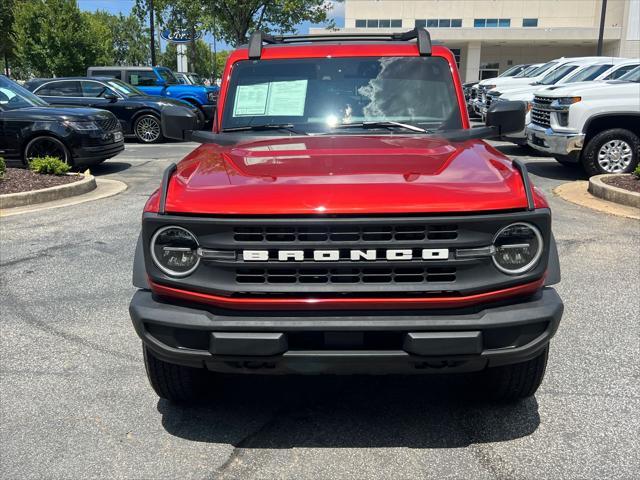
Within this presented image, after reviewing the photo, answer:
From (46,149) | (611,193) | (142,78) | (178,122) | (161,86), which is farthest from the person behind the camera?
(142,78)

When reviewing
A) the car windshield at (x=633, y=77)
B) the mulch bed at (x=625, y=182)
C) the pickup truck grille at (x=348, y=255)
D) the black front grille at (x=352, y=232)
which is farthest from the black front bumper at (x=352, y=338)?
the car windshield at (x=633, y=77)

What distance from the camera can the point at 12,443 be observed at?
310cm

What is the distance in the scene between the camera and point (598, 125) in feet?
34.1

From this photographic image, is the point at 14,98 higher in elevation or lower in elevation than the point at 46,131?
higher

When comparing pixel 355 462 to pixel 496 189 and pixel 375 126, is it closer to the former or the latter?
pixel 496 189

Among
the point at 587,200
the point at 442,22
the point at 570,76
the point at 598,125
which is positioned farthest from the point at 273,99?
the point at 442,22

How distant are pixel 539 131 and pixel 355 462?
935 centimetres

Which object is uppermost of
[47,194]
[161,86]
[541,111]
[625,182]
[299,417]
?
[161,86]

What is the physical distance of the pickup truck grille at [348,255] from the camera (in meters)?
2.65

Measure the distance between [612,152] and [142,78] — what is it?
14.2 meters

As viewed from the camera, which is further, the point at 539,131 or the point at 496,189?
the point at 539,131

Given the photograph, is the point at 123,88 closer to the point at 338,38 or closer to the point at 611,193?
the point at 611,193

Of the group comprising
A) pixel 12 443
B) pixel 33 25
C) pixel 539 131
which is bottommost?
pixel 12 443

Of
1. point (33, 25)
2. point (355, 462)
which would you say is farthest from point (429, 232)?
point (33, 25)
